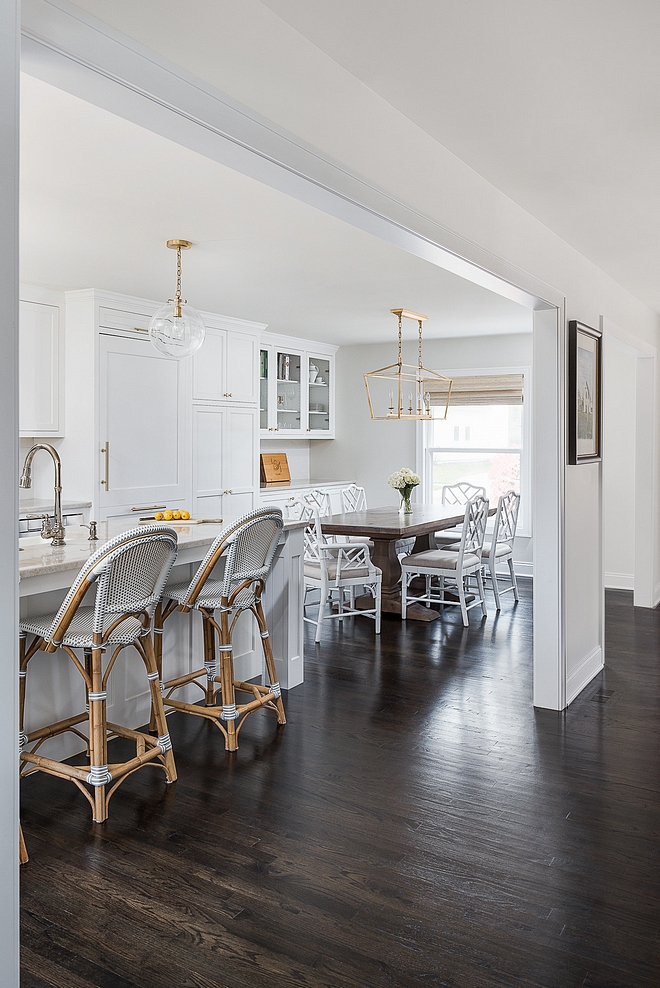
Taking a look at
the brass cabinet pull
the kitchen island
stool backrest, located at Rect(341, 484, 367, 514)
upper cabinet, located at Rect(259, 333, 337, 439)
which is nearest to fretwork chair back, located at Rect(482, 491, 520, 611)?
stool backrest, located at Rect(341, 484, 367, 514)

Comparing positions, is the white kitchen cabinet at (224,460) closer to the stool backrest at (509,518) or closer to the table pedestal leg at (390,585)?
the table pedestal leg at (390,585)

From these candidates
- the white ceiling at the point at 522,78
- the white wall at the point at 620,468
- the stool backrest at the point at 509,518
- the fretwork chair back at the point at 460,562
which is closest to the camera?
the white ceiling at the point at 522,78

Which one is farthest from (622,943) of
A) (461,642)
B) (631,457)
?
(631,457)

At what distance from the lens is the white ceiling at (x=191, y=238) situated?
9.10 ft

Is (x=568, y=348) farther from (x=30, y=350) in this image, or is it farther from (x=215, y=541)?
(x=30, y=350)

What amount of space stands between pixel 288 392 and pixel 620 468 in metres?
3.35

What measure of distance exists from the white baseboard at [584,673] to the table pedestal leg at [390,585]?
4.89ft

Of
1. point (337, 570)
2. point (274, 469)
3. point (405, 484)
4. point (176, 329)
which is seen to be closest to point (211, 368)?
point (274, 469)

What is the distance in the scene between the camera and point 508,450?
7.67 metres

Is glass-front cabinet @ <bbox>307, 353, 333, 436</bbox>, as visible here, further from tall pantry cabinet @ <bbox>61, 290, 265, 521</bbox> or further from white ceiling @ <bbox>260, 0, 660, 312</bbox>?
white ceiling @ <bbox>260, 0, 660, 312</bbox>

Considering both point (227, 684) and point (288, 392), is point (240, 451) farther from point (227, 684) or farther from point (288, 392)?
point (227, 684)

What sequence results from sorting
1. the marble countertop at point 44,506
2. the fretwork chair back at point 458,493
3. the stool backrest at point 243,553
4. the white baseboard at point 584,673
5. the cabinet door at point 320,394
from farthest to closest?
the cabinet door at point 320,394 → the fretwork chair back at point 458,493 → the marble countertop at point 44,506 → the white baseboard at point 584,673 → the stool backrest at point 243,553

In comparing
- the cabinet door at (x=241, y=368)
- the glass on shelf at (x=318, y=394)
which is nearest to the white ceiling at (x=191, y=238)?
the cabinet door at (x=241, y=368)

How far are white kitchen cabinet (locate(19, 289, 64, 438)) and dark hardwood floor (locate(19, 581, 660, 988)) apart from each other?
8.69 feet
